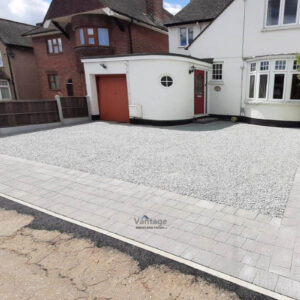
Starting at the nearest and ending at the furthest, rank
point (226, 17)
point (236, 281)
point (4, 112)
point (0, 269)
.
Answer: point (236, 281) < point (0, 269) < point (4, 112) < point (226, 17)

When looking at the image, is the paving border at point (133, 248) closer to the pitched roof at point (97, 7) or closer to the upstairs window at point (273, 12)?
the upstairs window at point (273, 12)

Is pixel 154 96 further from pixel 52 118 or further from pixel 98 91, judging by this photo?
pixel 52 118

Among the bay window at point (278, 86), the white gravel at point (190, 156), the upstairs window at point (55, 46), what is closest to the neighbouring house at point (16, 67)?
the upstairs window at point (55, 46)

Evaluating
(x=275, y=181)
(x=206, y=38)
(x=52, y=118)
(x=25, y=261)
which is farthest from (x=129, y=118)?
(x=25, y=261)

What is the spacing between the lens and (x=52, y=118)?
41.2 ft

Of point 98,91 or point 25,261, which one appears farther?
point 98,91

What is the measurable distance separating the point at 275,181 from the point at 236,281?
299 cm

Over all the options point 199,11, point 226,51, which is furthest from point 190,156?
point 199,11

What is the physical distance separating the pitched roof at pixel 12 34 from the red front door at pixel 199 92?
60.6 ft

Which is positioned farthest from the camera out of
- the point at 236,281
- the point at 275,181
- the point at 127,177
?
the point at 127,177

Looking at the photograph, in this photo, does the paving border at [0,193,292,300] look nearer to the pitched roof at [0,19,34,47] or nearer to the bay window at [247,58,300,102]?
the bay window at [247,58,300,102]

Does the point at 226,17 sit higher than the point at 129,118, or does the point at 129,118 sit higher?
the point at 226,17

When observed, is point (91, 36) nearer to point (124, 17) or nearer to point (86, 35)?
point (86, 35)

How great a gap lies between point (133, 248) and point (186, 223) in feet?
2.92
